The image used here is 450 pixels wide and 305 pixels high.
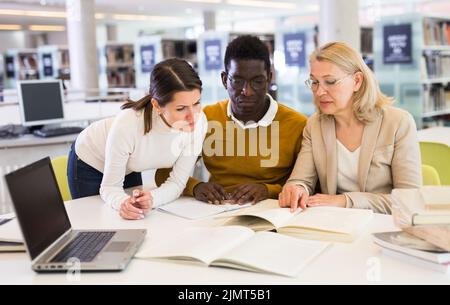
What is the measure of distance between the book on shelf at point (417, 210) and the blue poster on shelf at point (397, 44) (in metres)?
5.60

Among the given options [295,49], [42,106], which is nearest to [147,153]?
[42,106]

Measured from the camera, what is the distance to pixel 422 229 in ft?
4.06

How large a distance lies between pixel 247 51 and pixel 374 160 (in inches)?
26.0

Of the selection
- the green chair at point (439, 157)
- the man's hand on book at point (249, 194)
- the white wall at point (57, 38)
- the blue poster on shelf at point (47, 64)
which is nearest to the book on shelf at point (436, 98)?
the green chair at point (439, 157)

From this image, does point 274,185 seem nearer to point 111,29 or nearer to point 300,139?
point 300,139

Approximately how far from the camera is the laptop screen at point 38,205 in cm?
121

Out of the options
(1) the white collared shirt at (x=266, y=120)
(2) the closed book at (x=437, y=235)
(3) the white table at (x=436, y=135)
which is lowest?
(3) the white table at (x=436, y=135)

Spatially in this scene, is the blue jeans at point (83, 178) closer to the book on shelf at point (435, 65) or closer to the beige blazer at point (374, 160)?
the beige blazer at point (374, 160)

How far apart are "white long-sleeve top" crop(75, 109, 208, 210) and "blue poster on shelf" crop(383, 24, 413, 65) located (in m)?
5.13

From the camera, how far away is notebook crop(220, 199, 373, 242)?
1.48 metres

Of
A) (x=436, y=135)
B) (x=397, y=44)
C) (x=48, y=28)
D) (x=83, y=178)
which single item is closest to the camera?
(x=83, y=178)

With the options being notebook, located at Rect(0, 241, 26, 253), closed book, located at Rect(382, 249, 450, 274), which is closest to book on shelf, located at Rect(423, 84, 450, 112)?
closed book, located at Rect(382, 249, 450, 274)

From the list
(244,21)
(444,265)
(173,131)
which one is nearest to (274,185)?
(173,131)

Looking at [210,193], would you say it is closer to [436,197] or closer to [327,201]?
[327,201]
